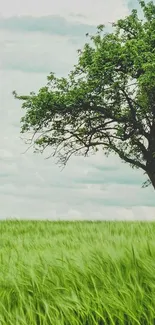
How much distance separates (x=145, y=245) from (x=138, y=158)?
71.1 feet

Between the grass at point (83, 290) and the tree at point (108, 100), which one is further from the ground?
the tree at point (108, 100)

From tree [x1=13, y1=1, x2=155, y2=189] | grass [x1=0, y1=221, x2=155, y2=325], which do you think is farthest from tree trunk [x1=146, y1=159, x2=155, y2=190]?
grass [x1=0, y1=221, x2=155, y2=325]

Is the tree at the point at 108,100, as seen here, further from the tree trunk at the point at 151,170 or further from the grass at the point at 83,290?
the grass at the point at 83,290

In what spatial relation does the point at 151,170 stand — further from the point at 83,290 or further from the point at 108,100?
the point at 83,290

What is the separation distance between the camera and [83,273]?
482 cm

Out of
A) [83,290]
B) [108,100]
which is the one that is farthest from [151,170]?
[83,290]

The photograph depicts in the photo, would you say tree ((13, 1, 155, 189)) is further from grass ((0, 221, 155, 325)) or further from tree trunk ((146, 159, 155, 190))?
grass ((0, 221, 155, 325))

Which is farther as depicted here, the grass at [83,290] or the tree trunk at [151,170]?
the tree trunk at [151,170]

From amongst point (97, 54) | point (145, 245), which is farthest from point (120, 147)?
point (145, 245)

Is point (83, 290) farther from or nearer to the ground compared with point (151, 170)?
nearer to the ground

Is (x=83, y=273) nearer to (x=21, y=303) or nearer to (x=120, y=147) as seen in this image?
(x=21, y=303)

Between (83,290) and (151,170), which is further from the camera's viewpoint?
(151,170)

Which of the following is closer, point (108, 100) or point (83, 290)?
point (83, 290)

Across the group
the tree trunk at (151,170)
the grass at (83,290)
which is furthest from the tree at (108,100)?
the grass at (83,290)
